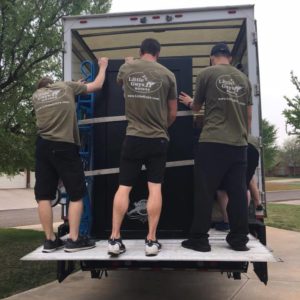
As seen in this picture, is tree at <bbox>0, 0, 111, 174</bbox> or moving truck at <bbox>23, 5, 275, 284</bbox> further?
tree at <bbox>0, 0, 111, 174</bbox>

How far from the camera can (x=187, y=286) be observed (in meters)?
5.61

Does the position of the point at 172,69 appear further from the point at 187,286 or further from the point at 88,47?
the point at 187,286

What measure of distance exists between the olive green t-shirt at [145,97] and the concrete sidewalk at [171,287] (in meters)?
2.18

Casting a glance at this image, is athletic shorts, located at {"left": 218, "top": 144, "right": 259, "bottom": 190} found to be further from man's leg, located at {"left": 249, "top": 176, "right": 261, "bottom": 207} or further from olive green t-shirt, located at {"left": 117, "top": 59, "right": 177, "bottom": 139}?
olive green t-shirt, located at {"left": 117, "top": 59, "right": 177, "bottom": 139}

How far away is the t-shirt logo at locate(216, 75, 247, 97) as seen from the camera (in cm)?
400

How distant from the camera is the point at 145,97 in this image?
3.92 m

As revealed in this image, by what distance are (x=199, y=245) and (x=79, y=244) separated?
3.37 feet

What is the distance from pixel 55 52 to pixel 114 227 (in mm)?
4348

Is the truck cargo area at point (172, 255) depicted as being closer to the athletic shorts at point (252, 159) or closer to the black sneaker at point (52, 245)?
the black sneaker at point (52, 245)

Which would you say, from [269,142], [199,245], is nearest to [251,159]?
[199,245]

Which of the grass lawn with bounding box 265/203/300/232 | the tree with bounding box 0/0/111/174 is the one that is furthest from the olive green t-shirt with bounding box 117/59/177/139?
the grass lawn with bounding box 265/203/300/232

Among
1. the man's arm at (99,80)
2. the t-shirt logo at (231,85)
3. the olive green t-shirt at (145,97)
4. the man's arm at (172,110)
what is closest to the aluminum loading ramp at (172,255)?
the olive green t-shirt at (145,97)

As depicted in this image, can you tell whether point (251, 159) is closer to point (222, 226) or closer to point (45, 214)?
point (222, 226)

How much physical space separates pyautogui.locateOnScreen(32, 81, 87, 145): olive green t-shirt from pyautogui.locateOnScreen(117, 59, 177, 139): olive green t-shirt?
0.52 meters
